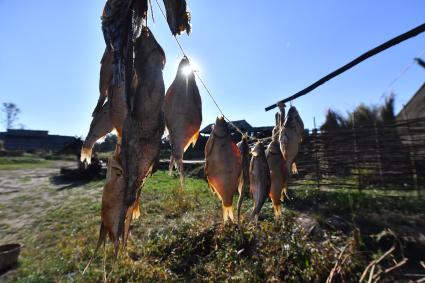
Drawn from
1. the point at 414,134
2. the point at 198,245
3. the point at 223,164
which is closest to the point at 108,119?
the point at 223,164

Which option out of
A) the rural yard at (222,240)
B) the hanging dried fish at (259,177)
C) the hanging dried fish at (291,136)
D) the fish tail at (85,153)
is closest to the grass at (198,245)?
the rural yard at (222,240)

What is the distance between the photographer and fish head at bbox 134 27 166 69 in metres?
0.85

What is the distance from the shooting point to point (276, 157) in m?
1.73

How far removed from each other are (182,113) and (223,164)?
1.48 feet

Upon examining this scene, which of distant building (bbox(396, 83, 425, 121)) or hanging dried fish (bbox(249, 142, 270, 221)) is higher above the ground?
distant building (bbox(396, 83, 425, 121))

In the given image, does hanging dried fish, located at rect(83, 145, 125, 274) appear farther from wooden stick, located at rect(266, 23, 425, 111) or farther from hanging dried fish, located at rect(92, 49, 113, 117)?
wooden stick, located at rect(266, 23, 425, 111)

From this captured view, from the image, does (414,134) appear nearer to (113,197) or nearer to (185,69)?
Result: (185,69)

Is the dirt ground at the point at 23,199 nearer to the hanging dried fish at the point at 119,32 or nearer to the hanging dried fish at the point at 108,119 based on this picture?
the hanging dried fish at the point at 108,119

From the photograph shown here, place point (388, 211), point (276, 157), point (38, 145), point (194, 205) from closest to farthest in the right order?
point (276, 157)
point (388, 211)
point (194, 205)
point (38, 145)

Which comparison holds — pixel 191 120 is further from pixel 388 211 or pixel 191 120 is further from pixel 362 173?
pixel 362 173

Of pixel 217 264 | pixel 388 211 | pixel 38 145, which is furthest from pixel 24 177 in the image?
pixel 38 145

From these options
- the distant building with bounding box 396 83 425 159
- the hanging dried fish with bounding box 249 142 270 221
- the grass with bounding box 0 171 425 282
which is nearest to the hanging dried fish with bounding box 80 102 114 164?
the hanging dried fish with bounding box 249 142 270 221

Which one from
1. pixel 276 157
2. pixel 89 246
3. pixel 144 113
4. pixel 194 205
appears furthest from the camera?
pixel 194 205

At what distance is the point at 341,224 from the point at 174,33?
7.34 meters
